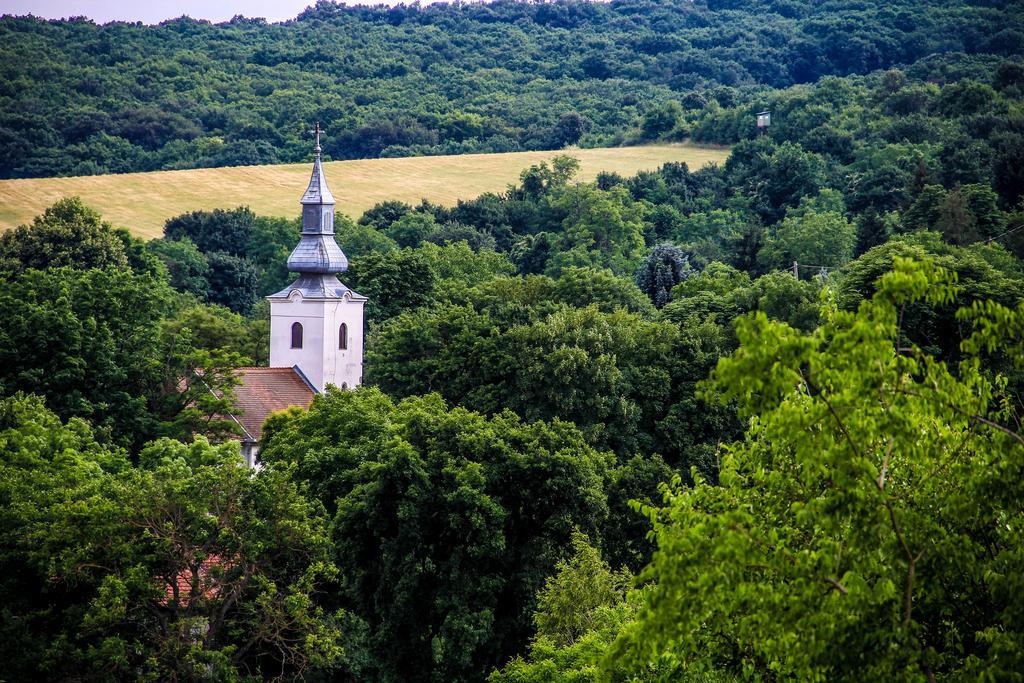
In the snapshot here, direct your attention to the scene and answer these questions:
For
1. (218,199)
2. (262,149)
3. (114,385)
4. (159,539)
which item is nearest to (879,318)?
(159,539)

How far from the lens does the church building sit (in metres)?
69.9

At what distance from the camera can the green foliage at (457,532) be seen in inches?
1502

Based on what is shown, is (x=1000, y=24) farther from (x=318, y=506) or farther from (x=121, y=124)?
(x=318, y=506)

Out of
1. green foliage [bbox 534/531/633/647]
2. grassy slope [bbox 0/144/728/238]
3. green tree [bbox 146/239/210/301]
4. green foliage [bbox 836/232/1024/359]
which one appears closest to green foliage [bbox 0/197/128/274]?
green tree [bbox 146/239/210/301]

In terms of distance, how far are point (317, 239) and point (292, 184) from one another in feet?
200

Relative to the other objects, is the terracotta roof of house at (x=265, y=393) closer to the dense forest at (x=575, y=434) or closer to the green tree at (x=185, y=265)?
the dense forest at (x=575, y=434)

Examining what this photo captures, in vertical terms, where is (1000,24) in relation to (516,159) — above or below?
above

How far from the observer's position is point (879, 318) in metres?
16.0

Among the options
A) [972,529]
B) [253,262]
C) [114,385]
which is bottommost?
[253,262]

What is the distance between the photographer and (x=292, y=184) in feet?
435

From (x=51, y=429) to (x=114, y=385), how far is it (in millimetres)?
11939

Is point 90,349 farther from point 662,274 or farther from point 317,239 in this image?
point 662,274

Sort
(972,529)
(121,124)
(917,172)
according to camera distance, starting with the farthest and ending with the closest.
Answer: (121,124) → (917,172) → (972,529)

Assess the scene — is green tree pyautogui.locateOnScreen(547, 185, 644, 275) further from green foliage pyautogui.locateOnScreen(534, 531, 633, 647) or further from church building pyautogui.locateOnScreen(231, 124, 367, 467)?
green foliage pyautogui.locateOnScreen(534, 531, 633, 647)
